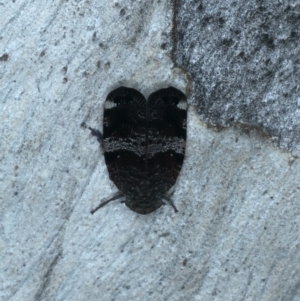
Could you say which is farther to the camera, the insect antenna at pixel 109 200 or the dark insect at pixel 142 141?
the insect antenna at pixel 109 200

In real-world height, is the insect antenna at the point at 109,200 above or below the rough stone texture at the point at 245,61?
below

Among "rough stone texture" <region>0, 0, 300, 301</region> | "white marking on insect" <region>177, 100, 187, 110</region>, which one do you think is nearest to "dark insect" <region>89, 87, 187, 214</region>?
"white marking on insect" <region>177, 100, 187, 110</region>

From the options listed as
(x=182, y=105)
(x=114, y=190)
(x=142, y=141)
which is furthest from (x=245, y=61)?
(x=114, y=190)

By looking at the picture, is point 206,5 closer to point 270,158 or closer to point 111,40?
point 111,40

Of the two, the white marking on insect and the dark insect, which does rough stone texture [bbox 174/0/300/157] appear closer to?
the white marking on insect

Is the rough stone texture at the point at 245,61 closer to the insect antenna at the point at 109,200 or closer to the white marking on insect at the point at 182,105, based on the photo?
the white marking on insect at the point at 182,105

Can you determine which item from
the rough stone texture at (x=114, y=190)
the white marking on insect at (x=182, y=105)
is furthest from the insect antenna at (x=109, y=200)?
the white marking on insect at (x=182, y=105)

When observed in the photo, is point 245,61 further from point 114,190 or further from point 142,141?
point 114,190
